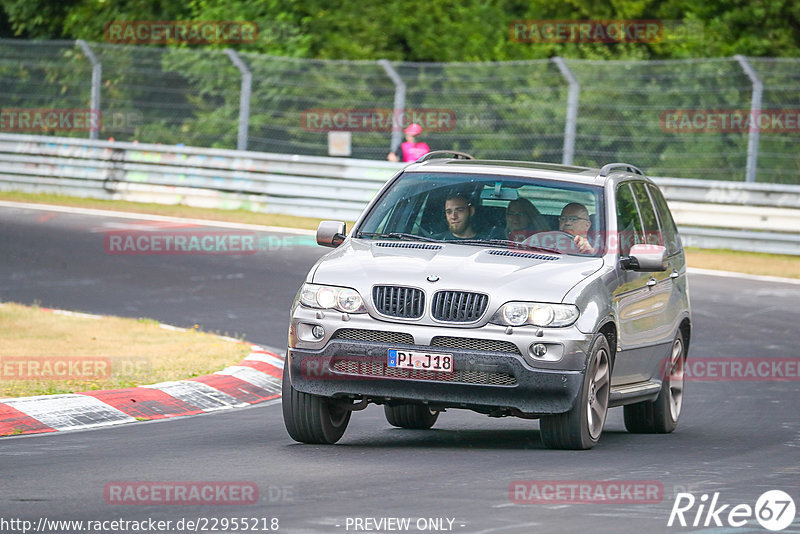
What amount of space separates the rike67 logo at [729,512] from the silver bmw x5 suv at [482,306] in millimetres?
1440

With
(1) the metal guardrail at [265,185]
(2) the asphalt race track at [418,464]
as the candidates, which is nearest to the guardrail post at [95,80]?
(1) the metal guardrail at [265,185]

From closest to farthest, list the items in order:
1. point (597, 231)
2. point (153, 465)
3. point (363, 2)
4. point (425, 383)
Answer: point (153, 465) < point (425, 383) < point (597, 231) < point (363, 2)

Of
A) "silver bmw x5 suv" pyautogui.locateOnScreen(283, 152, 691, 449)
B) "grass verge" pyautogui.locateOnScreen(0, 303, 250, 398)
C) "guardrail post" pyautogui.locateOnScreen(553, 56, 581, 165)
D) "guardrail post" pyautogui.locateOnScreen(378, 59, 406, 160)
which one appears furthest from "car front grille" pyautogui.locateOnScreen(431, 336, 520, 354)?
"guardrail post" pyautogui.locateOnScreen(378, 59, 406, 160)

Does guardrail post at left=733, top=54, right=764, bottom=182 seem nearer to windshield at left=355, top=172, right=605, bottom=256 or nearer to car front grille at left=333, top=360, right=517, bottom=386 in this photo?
windshield at left=355, top=172, right=605, bottom=256

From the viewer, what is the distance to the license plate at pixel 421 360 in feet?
26.7

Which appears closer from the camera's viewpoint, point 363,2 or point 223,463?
point 223,463

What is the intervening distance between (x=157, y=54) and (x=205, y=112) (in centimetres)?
180

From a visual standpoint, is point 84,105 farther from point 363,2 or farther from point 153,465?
point 153,465

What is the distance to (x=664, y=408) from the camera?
10.3 metres

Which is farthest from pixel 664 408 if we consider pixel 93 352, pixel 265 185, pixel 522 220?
pixel 265 185

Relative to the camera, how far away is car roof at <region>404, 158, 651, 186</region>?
379 inches

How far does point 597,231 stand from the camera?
368 inches

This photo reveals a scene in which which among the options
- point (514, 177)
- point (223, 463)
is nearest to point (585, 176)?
point (514, 177)

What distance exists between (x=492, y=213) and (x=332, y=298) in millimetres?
1463
